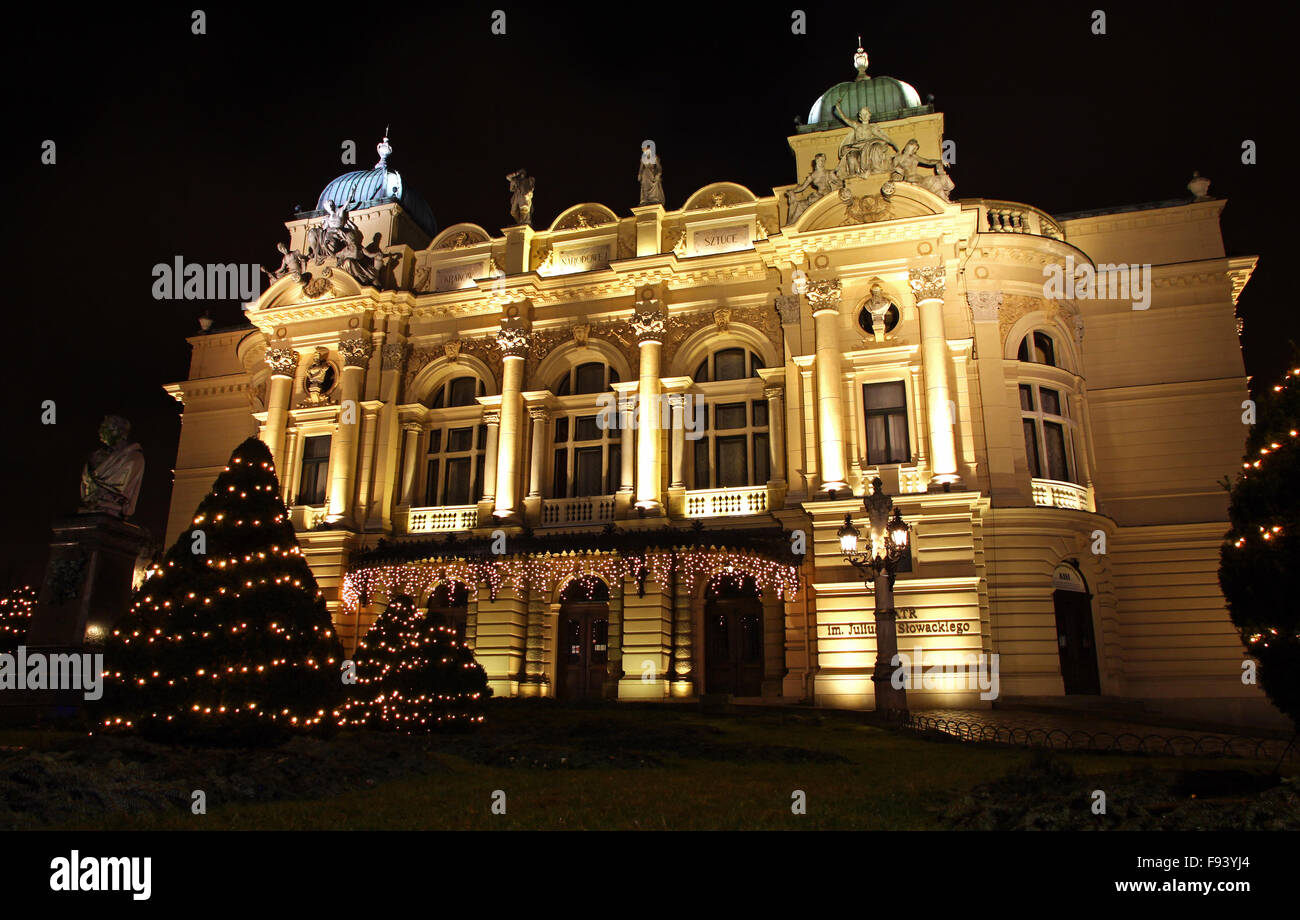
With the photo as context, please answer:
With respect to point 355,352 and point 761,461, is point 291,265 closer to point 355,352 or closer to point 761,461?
point 355,352

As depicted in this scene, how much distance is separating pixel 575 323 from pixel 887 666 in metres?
16.4

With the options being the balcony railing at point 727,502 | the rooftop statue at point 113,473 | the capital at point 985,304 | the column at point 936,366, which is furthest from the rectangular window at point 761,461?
the rooftop statue at point 113,473

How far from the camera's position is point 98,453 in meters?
17.6

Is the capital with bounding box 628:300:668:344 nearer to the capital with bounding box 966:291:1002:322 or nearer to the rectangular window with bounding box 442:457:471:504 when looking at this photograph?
the rectangular window with bounding box 442:457:471:504

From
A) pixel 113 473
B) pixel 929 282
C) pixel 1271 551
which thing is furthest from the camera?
pixel 929 282

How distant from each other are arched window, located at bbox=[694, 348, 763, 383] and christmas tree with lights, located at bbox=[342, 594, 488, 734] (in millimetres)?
14620

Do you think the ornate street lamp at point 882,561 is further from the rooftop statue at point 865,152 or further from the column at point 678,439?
the rooftop statue at point 865,152

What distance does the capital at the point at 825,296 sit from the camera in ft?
85.8

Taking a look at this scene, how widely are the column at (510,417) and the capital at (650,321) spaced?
422 cm

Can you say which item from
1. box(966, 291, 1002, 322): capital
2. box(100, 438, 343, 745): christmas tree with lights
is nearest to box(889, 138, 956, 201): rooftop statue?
box(966, 291, 1002, 322): capital

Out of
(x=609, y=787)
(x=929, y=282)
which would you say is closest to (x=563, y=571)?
(x=929, y=282)

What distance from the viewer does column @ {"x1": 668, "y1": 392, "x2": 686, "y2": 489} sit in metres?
27.4

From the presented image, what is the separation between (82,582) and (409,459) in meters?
14.4

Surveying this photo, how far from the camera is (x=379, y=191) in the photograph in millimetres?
37531
